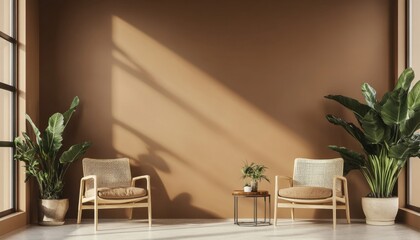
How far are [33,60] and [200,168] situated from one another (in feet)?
8.13

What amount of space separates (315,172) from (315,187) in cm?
63

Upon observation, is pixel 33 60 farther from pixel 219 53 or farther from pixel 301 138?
pixel 301 138

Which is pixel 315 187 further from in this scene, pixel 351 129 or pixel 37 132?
pixel 37 132

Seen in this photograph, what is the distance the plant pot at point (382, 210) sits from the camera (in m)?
6.85

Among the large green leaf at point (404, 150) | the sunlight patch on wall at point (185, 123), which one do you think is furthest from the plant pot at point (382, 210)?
the sunlight patch on wall at point (185, 123)

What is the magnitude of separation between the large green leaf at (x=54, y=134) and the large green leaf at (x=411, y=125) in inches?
153

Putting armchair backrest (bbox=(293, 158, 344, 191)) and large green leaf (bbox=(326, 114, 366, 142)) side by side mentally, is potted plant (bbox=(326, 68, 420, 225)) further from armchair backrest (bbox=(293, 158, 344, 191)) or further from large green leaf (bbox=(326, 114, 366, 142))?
armchair backrest (bbox=(293, 158, 344, 191))

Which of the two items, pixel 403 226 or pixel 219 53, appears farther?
pixel 219 53

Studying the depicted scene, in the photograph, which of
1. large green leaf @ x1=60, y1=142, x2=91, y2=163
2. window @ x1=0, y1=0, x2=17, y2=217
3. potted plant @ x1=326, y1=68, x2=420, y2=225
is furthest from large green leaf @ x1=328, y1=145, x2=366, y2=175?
window @ x1=0, y1=0, x2=17, y2=217

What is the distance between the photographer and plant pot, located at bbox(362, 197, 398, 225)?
22.5 feet

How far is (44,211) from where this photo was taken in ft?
23.0

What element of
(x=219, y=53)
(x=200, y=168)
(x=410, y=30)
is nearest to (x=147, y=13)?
(x=219, y=53)

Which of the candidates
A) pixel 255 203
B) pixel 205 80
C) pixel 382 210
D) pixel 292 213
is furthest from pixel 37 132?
pixel 382 210

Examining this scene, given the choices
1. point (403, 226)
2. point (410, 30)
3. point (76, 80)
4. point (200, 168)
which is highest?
point (410, 30)
